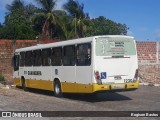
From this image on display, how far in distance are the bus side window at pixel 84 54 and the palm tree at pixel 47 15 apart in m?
39.7

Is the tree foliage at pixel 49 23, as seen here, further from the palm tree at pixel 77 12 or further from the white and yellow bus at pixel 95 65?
the white and yellow bus at pixel 95 65

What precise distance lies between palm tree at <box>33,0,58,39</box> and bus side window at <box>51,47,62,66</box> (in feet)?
122

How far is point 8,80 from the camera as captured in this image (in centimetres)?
2962

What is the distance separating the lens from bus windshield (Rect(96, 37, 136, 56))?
16250 mm

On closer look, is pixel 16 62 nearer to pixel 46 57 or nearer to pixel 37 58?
pixel 37 58

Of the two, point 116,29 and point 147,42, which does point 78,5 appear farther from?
point 147,42

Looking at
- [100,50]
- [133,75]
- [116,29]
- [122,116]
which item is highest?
[116,29]

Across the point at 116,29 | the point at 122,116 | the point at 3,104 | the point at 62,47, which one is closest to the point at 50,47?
the point at 62,47

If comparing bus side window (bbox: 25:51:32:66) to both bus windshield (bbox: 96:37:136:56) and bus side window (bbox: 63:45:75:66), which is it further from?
bus windshield (bbox: 96:37:136:56)

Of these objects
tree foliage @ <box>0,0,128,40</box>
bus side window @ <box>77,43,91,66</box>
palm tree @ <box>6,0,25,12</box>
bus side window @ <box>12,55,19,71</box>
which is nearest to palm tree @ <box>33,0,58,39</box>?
tree foliage @ <box>0,0,128,40</box>

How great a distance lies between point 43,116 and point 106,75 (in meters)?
5.31

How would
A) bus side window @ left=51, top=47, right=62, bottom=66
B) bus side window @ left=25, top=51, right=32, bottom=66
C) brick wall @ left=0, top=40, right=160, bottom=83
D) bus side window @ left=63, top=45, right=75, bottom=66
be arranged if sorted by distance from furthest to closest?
brick wall @ left=0, top=40, right=160, bottom=83, bus side window @ left=25, top=51, right=32, bottom=66, bus side window @ left=51, top=47, right=62, bottom=66, bus side window @ left=63, top=45, right=75, bottom=66

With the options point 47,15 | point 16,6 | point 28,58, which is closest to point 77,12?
point 47,15

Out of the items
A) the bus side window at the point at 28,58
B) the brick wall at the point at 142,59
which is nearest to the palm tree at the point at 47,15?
the brick wall at the point at 142,59
